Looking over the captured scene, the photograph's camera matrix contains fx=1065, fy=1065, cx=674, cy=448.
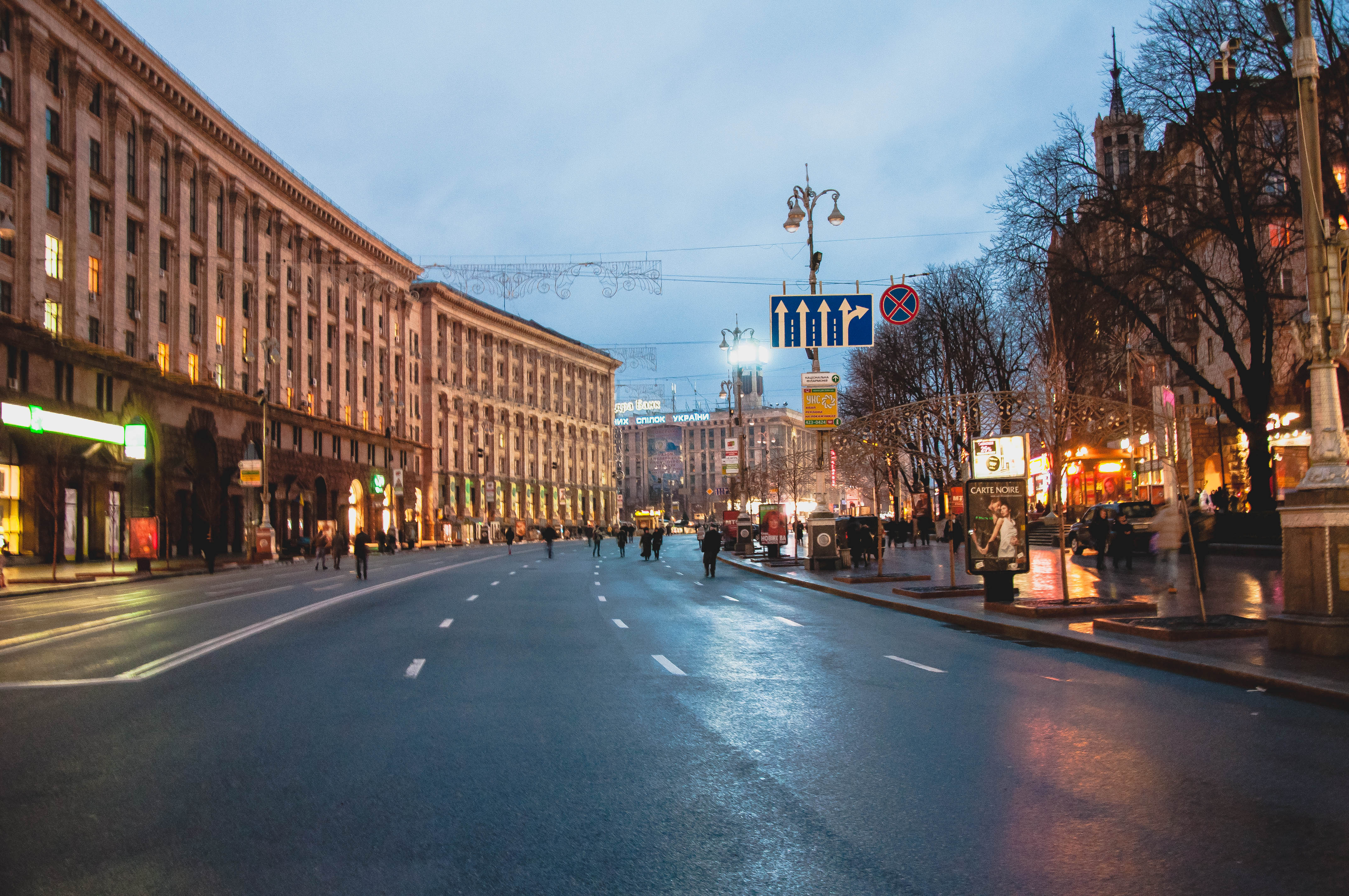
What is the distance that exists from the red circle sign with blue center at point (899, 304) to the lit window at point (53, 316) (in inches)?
1365

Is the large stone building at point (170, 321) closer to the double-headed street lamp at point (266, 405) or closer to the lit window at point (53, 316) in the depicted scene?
the lit window at point (53, 316)

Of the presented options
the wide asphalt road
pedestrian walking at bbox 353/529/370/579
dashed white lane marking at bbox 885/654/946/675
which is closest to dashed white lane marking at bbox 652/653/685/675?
the wide asphalt road

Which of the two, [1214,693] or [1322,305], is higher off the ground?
[1322,305]

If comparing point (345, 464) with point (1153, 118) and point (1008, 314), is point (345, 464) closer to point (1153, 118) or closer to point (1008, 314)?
point (1008, 314)

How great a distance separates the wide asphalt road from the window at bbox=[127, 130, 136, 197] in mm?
45020

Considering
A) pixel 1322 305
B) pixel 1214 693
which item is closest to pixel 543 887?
pixel 1214 693

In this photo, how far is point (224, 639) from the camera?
47.8ft

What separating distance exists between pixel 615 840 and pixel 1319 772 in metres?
4.67

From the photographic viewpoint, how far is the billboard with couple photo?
18.8 m

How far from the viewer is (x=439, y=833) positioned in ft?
18.0

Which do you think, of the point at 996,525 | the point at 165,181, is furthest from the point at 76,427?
the point at 996,525

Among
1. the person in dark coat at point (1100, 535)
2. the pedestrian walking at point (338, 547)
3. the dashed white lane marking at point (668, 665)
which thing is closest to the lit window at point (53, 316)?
the pedestrian walking at point (338, 547)

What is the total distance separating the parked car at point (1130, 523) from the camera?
36656 millimetres

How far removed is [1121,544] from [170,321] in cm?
4696
